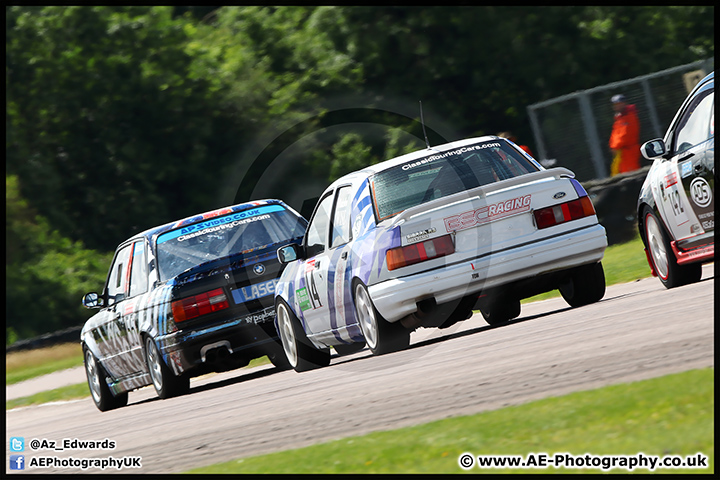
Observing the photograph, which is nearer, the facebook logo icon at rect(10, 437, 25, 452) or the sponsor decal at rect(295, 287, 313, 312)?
the facebook logo icon at rect(10, 437, 25, 452)

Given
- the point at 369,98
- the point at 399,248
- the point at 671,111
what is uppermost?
the point at 369,98

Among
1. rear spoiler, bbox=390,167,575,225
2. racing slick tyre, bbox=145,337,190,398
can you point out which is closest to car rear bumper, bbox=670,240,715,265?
rear spoiler, bbox=390,167,575,225

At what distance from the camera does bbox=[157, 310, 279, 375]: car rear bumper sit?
34.5ft

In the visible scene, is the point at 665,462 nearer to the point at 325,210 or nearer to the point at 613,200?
the point at 325,210

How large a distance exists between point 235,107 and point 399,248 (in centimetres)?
2488

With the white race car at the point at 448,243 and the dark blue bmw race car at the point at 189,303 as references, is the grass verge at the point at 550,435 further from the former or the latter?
the dark blue bmw race car at the point at 189,303

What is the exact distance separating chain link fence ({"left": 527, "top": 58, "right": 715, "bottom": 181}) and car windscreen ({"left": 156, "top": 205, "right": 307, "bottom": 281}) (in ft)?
25.0

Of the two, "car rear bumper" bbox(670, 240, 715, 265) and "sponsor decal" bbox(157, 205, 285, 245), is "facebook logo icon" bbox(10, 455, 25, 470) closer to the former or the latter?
"sponsor decal" bbox(157, 205, 285, 245)

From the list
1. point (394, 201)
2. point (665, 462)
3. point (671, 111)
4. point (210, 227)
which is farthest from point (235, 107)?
point (665, 462)

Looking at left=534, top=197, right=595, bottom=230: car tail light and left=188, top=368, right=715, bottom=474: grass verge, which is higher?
left=534, top=197, right=595, bottom=230: car tail light

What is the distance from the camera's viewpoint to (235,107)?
32938 millimetres

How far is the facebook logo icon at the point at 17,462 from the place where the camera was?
7.68 meters

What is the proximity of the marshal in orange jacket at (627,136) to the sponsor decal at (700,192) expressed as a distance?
972cm

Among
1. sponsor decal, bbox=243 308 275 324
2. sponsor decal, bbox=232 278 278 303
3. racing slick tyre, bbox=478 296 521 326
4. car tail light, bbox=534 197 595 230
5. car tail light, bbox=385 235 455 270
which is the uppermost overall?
car tail light, bbox=534 197 595 230
